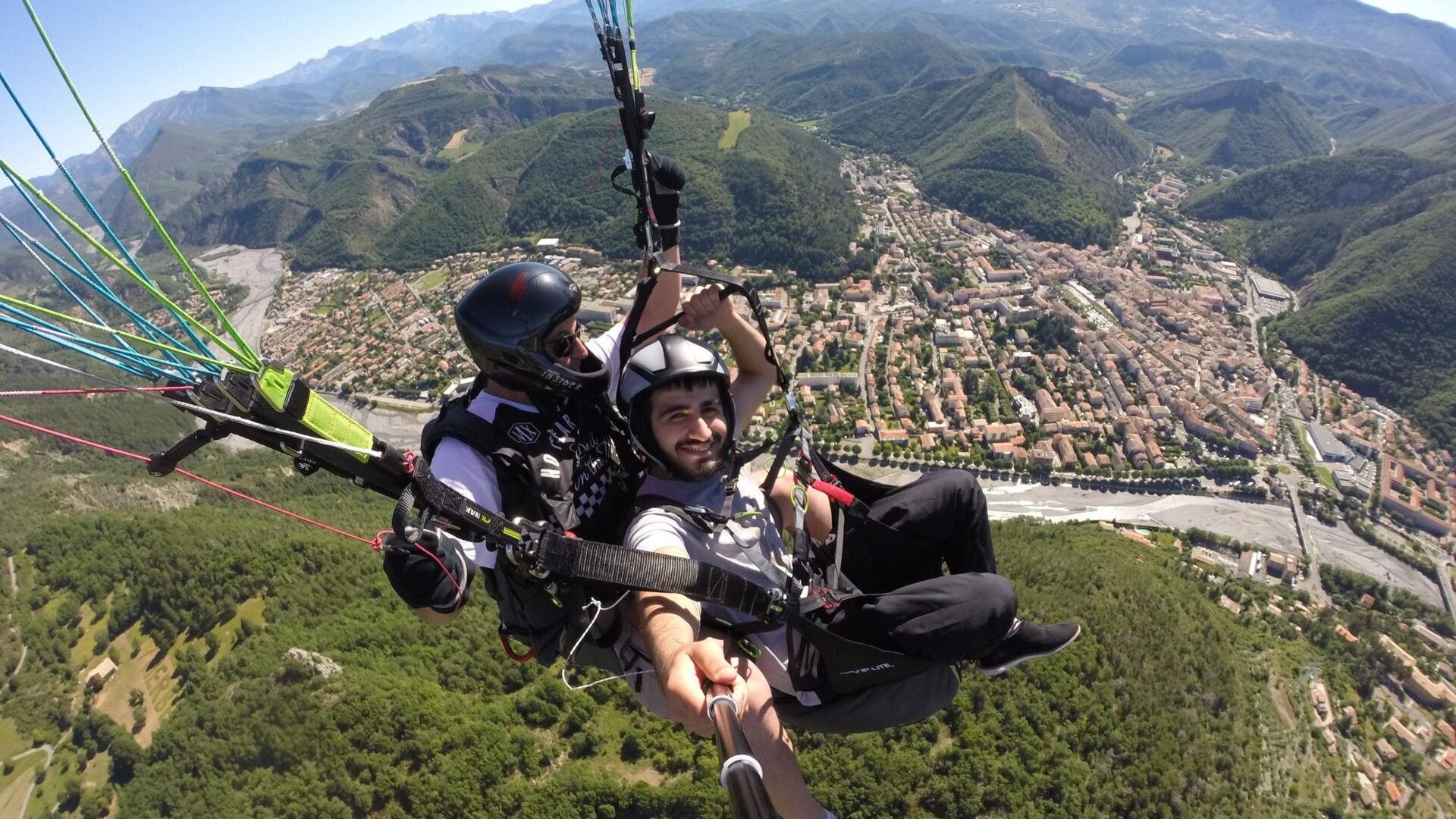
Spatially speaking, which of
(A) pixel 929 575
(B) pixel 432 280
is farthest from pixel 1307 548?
(B) pixel 432 280

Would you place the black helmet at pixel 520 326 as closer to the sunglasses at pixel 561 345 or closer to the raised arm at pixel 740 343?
the sunglasses at pixel 561 345

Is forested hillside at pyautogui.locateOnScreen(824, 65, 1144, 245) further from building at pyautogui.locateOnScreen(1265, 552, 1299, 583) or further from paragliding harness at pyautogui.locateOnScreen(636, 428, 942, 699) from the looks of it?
paragliding harness at pyautogui.locateOnScreen(636, 428, 942, 699)

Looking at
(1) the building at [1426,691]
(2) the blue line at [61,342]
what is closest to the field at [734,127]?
(1) the building at [1426,691]

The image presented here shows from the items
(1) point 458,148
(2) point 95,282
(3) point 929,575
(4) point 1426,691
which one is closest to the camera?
(2) point 95,282

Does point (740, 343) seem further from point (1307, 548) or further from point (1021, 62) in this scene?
point (1021, 62)

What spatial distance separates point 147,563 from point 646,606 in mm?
32988

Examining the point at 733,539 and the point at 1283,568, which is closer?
the point at 733,539

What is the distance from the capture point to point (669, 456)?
131 inches

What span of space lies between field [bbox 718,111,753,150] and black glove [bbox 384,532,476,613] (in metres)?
83.2

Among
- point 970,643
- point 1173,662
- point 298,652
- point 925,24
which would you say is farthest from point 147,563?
point 925,24

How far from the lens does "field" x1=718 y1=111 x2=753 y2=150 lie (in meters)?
80.2

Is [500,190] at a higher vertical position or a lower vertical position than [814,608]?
lower

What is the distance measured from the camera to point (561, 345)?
139 inches

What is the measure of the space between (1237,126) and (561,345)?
13379 cm
